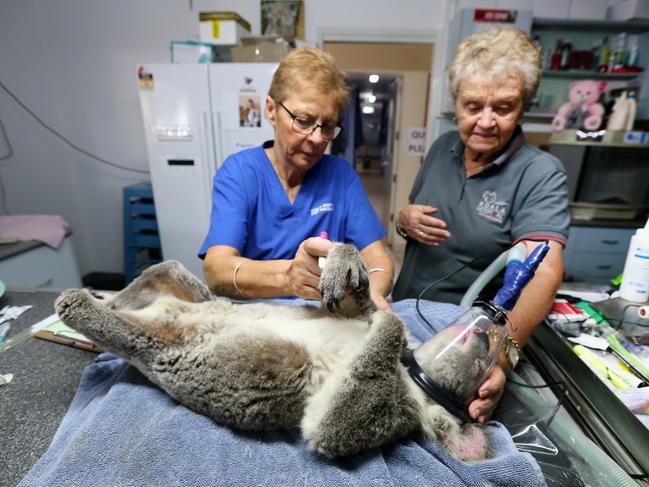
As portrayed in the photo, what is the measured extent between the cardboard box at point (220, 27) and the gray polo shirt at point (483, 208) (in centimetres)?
205

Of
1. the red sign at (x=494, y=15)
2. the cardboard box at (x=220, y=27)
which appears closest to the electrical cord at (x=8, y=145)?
the cardboard box at (x=220, y=27)

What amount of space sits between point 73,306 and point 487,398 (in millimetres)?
839

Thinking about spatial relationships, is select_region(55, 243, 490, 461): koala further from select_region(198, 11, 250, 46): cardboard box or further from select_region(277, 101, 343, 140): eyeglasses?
select_region(198, 11, 250, 46): cardboard box

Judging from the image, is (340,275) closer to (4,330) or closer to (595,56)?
(4,330)

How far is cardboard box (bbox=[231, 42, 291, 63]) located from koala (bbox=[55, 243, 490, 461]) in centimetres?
233

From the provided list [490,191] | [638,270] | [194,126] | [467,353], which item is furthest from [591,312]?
[194,126]

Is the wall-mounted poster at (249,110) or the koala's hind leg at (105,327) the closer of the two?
the koala's hind leg at (105,327)

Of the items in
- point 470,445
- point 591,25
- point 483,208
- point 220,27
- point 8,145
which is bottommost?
point 470,445

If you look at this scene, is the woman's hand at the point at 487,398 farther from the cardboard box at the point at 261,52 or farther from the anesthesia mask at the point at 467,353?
the cardboard box at the point at 261,52

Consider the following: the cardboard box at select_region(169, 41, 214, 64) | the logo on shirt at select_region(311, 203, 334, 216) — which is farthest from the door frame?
the logo on shirt at select_region(311, 203, 334, 216)

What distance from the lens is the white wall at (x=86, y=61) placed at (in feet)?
9.23

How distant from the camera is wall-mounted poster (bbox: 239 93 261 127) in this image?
249 cm

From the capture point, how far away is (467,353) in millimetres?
643

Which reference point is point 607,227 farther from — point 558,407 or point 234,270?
point 234,270
